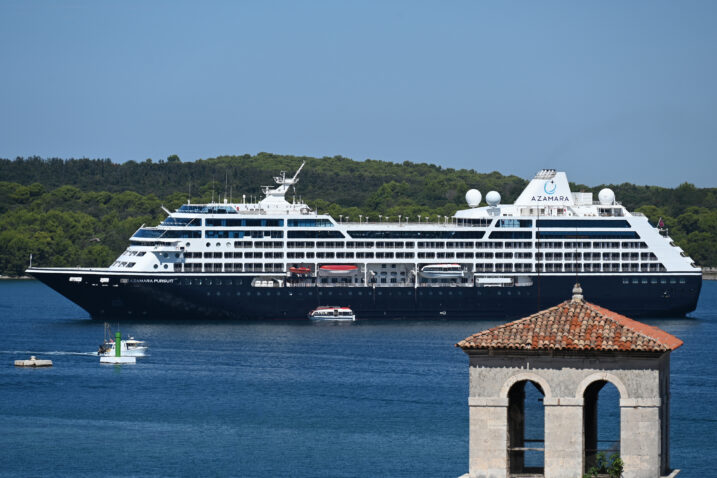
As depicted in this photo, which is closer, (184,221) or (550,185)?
(184,221)

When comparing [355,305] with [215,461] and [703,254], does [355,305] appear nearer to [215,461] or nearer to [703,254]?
[215,461]

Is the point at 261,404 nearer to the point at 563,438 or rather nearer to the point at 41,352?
the point at 41,352

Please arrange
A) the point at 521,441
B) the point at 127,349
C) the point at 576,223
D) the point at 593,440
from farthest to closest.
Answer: the point at 576,223 < the point at 127,349 < the point at 593,440 < the point at 521,441

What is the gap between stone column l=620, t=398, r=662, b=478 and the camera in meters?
26.4

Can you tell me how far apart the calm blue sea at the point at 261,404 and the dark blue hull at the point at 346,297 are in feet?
12.4

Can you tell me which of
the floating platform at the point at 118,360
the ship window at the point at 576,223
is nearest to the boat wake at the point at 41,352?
the floating platform at the point at 118,360

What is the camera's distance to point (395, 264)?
10481cm

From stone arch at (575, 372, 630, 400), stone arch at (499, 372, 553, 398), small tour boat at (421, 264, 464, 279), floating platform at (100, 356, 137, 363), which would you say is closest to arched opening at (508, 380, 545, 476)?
stone arch at (499, 372, 553, 398)

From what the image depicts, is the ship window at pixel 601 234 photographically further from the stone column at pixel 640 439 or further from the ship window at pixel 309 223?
the stone column at pixel 640 439

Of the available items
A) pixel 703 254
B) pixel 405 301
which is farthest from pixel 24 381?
pixel 703 254

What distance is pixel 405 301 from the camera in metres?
102

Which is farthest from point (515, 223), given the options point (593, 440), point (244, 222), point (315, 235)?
point (593, 440)

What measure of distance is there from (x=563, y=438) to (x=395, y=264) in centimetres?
7800

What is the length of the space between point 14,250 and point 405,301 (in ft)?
310
